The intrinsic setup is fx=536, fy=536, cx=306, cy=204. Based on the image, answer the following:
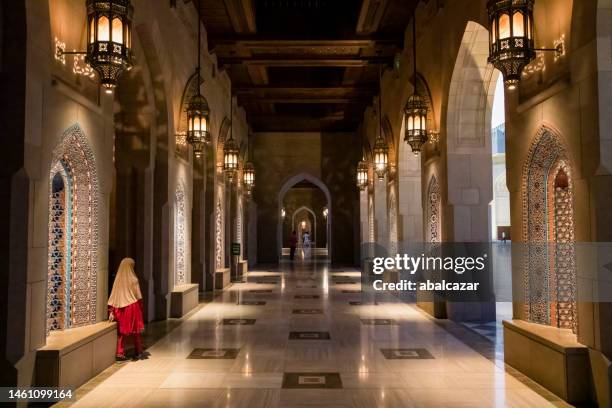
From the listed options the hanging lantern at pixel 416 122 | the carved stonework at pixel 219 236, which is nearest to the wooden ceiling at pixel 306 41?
the hanging lantern at pixel 416 122

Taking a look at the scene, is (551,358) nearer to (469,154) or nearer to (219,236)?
(469,154)

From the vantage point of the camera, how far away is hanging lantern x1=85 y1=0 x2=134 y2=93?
4.93m

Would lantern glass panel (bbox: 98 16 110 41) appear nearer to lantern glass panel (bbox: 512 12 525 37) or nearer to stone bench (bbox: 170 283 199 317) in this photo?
lantern glass panel (bbox: 512 12 525 37)

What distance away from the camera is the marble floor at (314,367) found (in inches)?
190

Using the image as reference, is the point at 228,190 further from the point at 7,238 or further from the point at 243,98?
the point at 7,238

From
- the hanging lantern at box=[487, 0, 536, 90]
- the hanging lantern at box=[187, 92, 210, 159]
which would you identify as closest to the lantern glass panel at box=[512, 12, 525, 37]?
the hanging lantern at box=[487, 0, 536, 90]

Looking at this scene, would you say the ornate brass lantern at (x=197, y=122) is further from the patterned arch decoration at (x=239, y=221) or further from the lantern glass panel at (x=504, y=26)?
the patterned arch decoration at (x=239, y=221)

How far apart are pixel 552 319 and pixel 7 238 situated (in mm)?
5208

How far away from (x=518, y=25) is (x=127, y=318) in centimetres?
506

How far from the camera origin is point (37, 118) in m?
4.73

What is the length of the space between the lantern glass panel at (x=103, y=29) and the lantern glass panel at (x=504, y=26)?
363 cm

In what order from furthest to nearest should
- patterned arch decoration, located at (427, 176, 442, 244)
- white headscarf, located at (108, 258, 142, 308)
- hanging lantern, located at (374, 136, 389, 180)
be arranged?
hanging lantern, located at (374, 136, 389, 180), patterned arch decoration, located at (427, 176, 442, 244), white headscarf, located at (108, 258, 142, 308)

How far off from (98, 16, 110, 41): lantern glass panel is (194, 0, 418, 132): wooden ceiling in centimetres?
589

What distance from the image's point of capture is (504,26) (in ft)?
16.3
